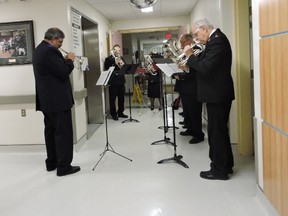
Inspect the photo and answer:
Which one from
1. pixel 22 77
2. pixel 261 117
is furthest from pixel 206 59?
pixel 22 77

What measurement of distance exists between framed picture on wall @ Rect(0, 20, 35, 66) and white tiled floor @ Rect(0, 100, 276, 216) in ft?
4.22

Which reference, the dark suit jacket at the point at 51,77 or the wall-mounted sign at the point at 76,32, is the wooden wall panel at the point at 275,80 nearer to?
the dark suit jacket at the point at 51,77

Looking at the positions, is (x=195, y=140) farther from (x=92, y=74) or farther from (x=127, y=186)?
(x=92, y=74)

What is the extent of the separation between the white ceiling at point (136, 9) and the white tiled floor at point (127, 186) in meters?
2.91

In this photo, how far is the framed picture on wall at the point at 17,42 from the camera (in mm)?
4078

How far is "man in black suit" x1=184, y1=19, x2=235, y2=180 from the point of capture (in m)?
2.74

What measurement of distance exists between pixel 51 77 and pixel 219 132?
185 cm

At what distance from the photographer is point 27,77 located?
4.16 meters

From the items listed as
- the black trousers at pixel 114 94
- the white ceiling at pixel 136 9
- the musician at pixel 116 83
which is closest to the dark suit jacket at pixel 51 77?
the white ceiling at pixel 136 9

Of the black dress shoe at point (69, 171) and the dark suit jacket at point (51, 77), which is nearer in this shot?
the dark suit jacket at point (51, 77)

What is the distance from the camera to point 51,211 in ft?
8.34

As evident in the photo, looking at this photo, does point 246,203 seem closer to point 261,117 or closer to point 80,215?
point 261,117

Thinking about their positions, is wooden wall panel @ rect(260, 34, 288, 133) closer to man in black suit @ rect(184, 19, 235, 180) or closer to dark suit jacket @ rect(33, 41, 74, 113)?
man in black suit @ rect(184, 19, 235, 180)

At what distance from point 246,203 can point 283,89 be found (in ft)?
3.67
